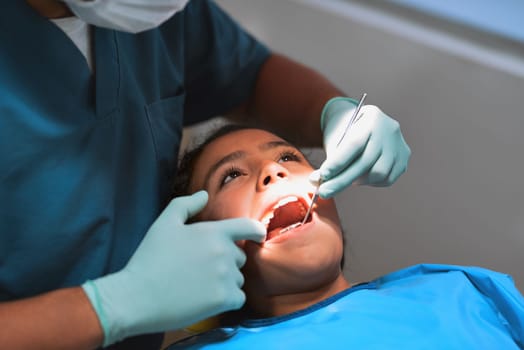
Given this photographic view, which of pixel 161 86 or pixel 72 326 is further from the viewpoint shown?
pixel 161 86

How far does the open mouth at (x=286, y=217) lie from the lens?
1219mm

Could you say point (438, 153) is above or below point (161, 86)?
below

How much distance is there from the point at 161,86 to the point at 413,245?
950 mm

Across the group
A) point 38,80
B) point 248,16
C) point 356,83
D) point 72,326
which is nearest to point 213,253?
point 72,326

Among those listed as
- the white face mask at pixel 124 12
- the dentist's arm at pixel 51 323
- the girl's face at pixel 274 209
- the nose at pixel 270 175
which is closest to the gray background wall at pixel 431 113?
the girl's face at pixel 274 209

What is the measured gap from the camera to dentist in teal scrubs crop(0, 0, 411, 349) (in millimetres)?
1002

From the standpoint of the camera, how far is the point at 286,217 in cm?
126

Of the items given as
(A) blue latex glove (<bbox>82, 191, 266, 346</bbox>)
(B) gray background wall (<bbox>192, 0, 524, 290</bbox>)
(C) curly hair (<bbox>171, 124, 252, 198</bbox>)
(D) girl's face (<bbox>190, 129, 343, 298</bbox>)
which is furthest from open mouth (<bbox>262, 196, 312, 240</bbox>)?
(B) gray background wall (<bbox>192, 0, 524, 290</bbox>)

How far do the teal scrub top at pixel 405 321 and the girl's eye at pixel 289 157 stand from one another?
0.31 meters

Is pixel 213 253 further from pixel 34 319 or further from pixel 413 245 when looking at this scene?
pixel 413 245

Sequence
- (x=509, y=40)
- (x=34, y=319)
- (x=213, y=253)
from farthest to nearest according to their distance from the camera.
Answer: (x=509, y=40) → (x=213, y=253) → (x=34, y=319)

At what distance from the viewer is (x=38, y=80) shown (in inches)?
42.1

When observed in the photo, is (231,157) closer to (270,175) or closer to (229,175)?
(229,175)

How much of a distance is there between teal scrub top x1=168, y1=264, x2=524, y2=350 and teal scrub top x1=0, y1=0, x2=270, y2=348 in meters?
0.29
